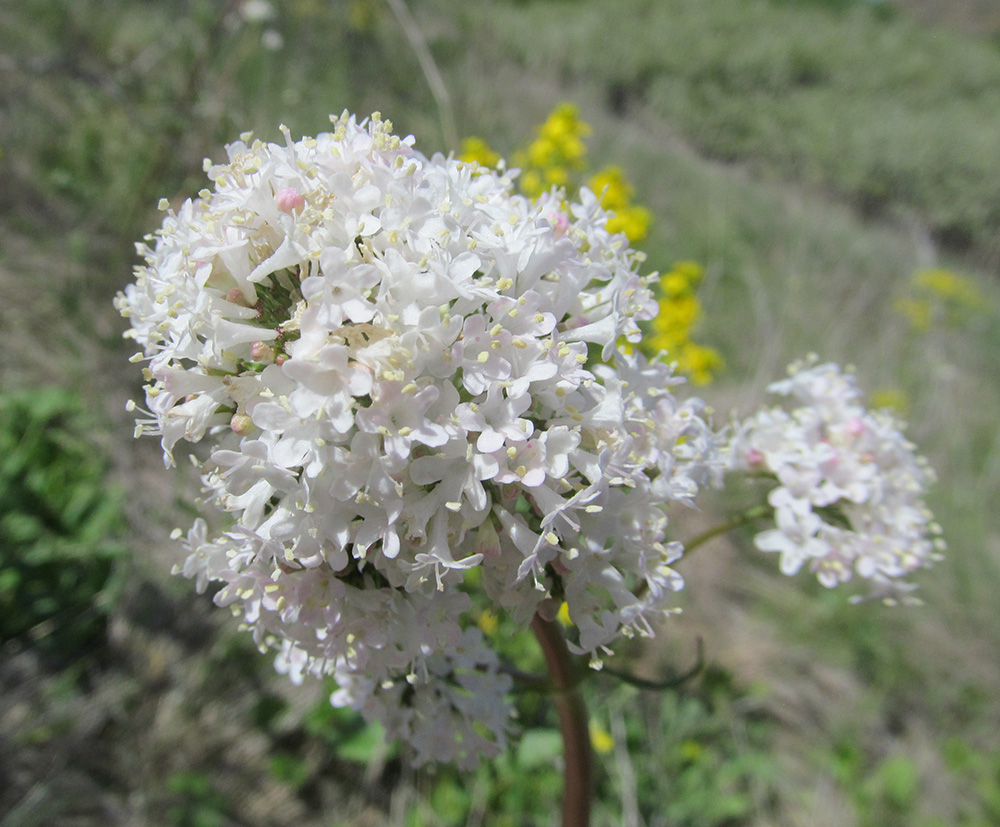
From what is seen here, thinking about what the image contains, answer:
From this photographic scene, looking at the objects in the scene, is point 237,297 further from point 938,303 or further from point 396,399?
point 938,303

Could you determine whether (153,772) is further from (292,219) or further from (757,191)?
(757,191)

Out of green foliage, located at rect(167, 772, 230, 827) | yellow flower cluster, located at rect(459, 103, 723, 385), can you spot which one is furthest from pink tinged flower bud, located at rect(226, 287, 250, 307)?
yellow flower cluster, located at rect(459, 103, 723, 385)

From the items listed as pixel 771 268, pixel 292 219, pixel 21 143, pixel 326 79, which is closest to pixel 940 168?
pixel 771 268

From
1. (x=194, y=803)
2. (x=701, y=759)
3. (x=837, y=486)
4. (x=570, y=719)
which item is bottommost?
(x=701, y=759)

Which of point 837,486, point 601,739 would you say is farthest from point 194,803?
point 837,486

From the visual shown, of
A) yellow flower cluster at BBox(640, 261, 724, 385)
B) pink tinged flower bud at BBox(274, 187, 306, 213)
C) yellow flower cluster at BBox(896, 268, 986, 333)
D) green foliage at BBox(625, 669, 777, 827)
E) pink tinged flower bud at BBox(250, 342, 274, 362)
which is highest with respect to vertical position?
yellow flower cluster at BBox(896, 268, 986, 333)

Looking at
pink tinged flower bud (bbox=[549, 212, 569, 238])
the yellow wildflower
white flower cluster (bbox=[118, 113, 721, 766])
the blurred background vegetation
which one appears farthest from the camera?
the yellow wildflower

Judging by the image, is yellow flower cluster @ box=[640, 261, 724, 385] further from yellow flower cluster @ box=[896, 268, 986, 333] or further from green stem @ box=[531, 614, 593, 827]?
yellow flower cluster @ box=[896, 268, 986, 333]

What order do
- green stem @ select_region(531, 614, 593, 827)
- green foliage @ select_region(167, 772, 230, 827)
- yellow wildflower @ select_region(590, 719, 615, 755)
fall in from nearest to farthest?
green stem @ select_region(531, 614, 593, 827) → green foliage @ select_region(167, 772, 230, 827) → yellow wildflower @ select_region(590, 719, 615, 755)
